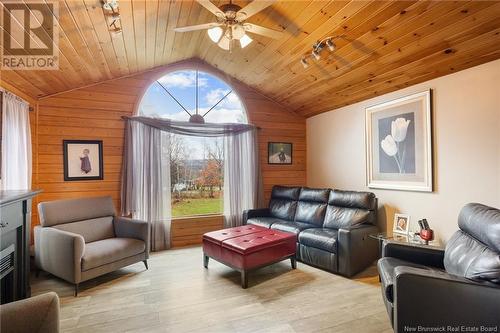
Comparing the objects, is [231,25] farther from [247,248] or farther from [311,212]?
[311,212]

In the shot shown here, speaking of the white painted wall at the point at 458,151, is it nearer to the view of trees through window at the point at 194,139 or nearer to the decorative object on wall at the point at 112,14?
the view of trees through window at the point at 194,139

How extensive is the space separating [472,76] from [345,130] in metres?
1.87

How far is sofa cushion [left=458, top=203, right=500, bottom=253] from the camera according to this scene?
5.68ft

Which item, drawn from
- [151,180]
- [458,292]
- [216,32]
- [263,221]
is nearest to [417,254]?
[458,292]

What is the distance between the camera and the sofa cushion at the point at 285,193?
15.1ft

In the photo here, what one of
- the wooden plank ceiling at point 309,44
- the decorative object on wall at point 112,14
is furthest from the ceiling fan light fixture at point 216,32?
the decorative object on wall at point 112,14

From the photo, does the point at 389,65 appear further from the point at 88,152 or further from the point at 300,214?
the point at 88,152

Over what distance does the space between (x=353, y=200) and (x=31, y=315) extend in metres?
3.59

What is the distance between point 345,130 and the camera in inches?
176

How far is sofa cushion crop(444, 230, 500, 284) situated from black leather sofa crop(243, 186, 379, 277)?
41.9 inches

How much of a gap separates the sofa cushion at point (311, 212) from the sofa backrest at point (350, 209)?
94 mm

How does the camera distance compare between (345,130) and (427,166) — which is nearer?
(427,166)

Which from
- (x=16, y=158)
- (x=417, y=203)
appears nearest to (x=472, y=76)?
(x=417, y=203)

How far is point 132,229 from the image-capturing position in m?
3.40
